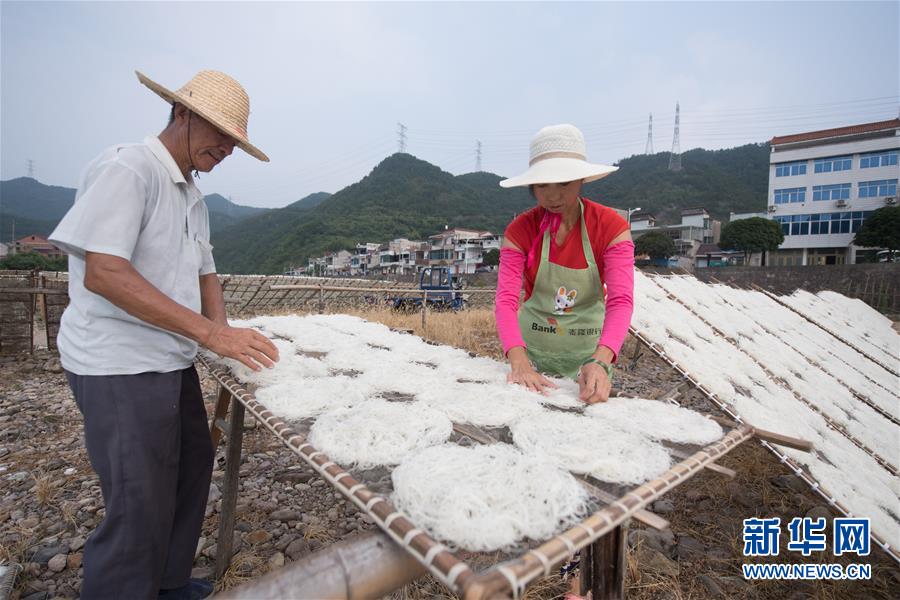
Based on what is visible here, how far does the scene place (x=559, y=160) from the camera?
1.86m

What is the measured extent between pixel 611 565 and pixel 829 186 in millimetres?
47373

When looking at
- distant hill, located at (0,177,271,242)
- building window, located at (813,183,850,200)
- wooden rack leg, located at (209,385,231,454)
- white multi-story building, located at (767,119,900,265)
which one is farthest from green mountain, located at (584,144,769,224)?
distant hill, located at (0,177,271,242)

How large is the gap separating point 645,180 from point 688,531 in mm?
82192

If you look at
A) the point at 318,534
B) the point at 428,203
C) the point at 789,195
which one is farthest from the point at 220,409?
the point at 428,203

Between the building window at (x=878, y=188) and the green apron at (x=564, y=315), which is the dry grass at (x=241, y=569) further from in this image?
the building window at (x=878, y=188)

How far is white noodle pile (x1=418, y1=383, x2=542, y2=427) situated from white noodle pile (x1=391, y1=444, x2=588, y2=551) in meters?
0.31

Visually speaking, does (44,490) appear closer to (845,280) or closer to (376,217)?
(845,280)

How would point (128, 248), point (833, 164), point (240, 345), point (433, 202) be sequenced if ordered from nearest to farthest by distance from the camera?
1. point (128, 248)
2. point (240, 345)
3. point (833, 164)
4. point (433, 202)

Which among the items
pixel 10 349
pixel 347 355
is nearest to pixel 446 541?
pixel 347 355

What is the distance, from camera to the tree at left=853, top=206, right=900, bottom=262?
2885cm

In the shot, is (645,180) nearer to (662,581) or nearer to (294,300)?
(294,300)

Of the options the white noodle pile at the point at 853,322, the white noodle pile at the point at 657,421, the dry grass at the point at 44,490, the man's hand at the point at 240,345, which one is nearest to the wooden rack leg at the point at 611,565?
the white noodle pile at the point at 657,421

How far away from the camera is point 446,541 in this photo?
2.62 ft

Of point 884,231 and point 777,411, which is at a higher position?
point 884,231
